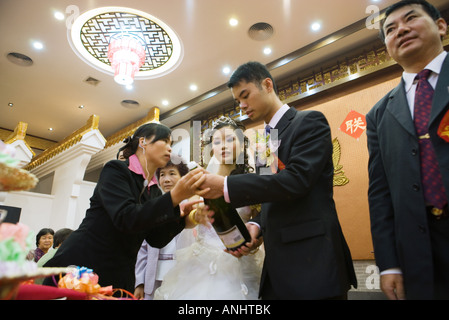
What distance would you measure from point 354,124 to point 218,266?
323 cm

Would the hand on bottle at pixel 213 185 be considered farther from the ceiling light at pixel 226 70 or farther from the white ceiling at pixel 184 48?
the ceiling light at pixel 226 70

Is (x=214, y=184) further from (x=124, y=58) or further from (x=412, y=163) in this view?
(x=124, y=58)

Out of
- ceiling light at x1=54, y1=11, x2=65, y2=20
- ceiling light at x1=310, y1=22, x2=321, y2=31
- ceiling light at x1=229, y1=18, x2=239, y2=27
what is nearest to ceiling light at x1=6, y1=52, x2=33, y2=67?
ceiling light at x1=54, y1=11, x2=65, y2=20

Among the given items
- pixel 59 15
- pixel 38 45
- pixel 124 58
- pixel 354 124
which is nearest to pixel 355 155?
pixel 354 124

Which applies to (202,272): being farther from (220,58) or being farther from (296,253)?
(220,58)

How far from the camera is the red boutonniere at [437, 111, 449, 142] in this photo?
1043 millimetres

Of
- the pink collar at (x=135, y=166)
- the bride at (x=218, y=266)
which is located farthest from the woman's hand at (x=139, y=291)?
the pink collar at (x=135, y=166)

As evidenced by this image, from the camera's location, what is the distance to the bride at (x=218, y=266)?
1.46m

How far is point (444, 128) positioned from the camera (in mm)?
1058

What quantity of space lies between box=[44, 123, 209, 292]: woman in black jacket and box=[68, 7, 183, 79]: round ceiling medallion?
3.48m

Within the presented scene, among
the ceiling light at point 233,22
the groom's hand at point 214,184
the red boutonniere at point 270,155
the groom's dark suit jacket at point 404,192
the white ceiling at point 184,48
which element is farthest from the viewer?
the ceiling light at point 233,22

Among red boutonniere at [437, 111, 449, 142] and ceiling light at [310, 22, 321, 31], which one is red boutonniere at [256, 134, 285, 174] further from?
ceiling light at [310, 22, 321, 31]

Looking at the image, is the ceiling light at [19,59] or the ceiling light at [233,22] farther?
the ceiling light at [19,59]

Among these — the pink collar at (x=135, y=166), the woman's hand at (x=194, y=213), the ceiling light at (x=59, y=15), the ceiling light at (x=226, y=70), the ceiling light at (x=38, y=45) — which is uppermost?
the ceiling light at (x=59, y=15)
